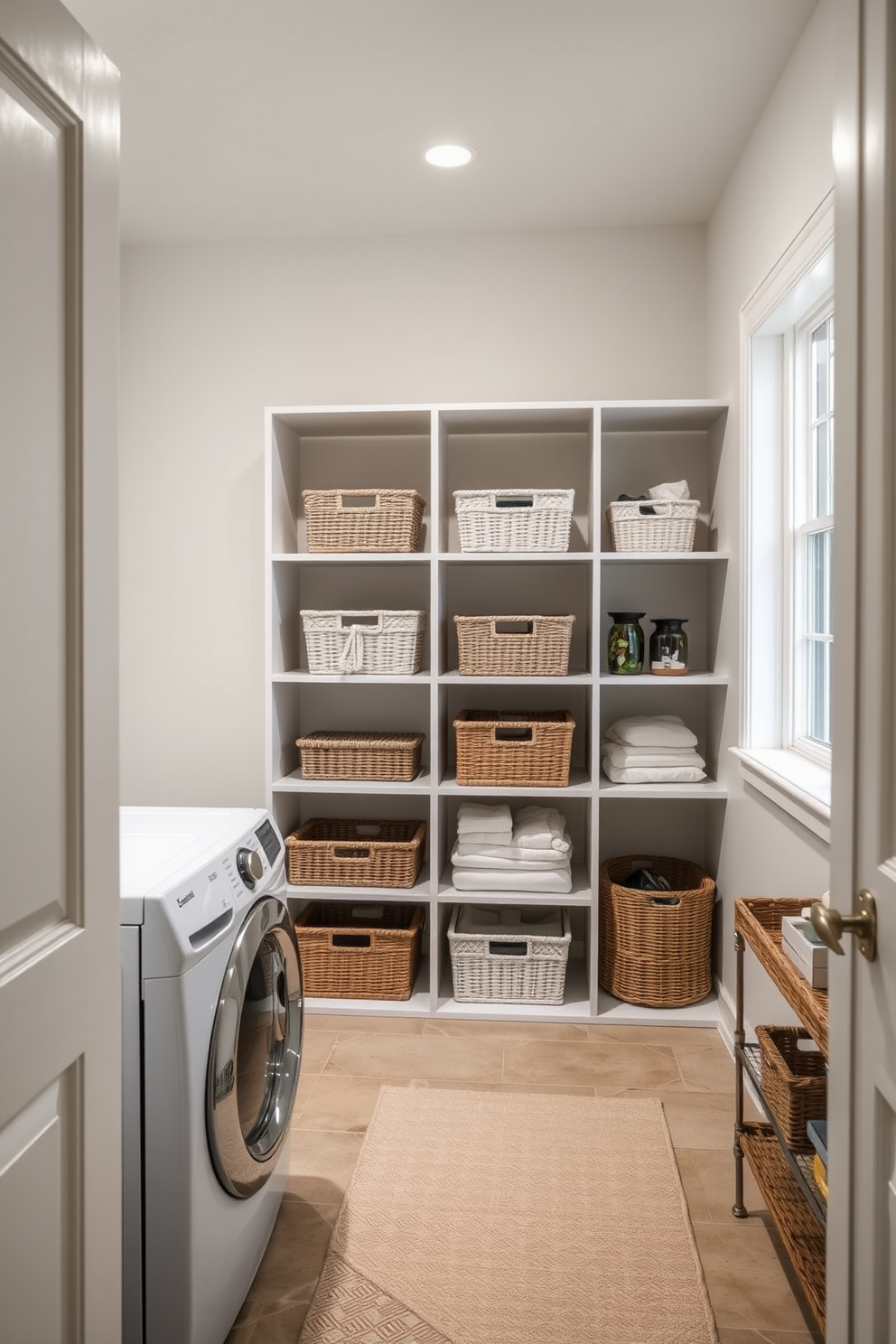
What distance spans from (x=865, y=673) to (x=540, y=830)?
2.19 metres

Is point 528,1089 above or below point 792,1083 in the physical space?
below

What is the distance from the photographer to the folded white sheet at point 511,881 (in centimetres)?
308

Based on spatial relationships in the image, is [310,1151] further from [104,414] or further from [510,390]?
[510,390]

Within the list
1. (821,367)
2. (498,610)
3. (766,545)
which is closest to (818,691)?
(766,545)

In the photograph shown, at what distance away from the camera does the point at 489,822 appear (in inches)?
124

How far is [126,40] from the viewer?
2.26m

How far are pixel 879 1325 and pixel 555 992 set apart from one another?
2.20m

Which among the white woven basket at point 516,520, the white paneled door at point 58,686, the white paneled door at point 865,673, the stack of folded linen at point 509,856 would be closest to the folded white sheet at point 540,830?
the stack of folded linen at point 509,856

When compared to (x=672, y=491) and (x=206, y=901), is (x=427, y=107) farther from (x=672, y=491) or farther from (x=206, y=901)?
(x=206, y=901)

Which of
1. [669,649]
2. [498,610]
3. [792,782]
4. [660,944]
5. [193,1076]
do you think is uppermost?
[498,610]

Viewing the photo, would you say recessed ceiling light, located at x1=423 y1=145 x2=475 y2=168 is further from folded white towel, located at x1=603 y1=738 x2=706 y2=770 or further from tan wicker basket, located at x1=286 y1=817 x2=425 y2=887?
tan wicker basket, located at x1=286 y1=817 x2=425 y2=887

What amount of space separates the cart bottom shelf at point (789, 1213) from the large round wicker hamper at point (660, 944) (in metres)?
0.95

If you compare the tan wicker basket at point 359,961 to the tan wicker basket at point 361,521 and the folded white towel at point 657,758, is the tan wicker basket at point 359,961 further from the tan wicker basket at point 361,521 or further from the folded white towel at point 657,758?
the tan wicker basket at point 361,521

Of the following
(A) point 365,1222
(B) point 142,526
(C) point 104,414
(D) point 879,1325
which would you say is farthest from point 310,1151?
(B) point 142,526
